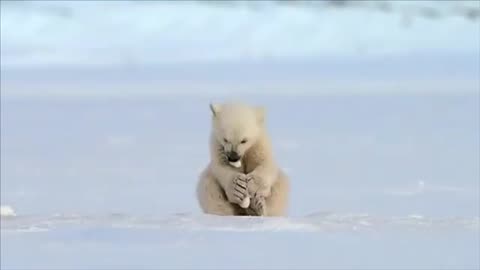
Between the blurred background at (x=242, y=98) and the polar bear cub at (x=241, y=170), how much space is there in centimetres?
81

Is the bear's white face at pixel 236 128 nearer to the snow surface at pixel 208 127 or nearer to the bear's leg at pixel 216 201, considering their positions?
the bear's leg at pixel 216 201

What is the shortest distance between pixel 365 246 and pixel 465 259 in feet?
0.84

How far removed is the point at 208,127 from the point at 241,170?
3.29 m

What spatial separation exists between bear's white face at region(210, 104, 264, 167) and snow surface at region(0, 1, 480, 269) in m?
0.23

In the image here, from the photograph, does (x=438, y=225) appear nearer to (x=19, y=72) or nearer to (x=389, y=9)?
(x=19, y=72)

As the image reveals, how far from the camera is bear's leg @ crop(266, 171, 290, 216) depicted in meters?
3.57

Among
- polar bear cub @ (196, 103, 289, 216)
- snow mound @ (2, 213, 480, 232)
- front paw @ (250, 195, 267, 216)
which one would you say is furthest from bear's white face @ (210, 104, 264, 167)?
snow mound @ (2, 213, 480, 232)

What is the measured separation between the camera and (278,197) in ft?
11.8

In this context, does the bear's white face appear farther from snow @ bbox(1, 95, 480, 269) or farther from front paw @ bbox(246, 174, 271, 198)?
snow @ bbox(1, 95, 480, 269)

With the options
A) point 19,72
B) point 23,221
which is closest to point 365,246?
point 23,221

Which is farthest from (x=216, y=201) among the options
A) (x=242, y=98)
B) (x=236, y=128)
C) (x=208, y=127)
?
(x=242, y=98)

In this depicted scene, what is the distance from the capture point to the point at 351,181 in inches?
197

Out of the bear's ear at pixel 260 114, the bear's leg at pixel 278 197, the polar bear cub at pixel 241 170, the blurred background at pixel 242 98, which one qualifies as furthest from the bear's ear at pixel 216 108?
the blurred background at pixel 242 98

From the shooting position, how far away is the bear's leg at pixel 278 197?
3574 mm
